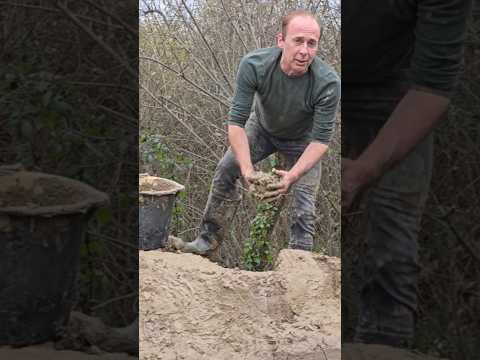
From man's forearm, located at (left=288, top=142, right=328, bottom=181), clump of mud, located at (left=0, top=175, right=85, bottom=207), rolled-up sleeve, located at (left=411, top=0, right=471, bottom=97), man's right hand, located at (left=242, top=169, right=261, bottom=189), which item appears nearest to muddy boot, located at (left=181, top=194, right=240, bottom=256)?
man's right hand, located at (left=242, top=169, right=261, bottom=189)

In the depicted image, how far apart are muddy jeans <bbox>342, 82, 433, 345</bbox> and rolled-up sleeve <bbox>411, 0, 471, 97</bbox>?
10 centimetres

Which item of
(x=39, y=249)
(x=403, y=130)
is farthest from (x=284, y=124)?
(x=39, y=249)

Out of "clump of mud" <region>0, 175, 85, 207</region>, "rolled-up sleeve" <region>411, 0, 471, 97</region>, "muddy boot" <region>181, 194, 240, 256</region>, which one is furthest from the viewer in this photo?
"muddy boot" <region>181, 194, 240, 256</region>

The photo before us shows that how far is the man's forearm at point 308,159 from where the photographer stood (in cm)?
439

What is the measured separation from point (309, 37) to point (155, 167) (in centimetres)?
82

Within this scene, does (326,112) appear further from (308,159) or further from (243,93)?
(243,93)

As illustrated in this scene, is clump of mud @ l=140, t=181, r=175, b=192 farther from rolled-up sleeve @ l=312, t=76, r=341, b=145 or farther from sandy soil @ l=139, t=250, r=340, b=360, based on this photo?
rolled-up sleeve @ l=312, t=76, r=341, b=145

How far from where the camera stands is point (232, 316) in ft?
14.6

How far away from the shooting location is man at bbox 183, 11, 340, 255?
4.34m

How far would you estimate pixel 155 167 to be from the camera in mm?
4438

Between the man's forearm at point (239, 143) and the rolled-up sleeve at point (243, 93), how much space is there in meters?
0.03

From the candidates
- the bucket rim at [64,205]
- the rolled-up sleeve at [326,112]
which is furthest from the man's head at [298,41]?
the bucket rim at [64,205]

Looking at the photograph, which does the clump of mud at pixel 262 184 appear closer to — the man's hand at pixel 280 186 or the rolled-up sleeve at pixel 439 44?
the man's hand at pixel 280 186

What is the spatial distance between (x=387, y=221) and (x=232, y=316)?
0.75m
